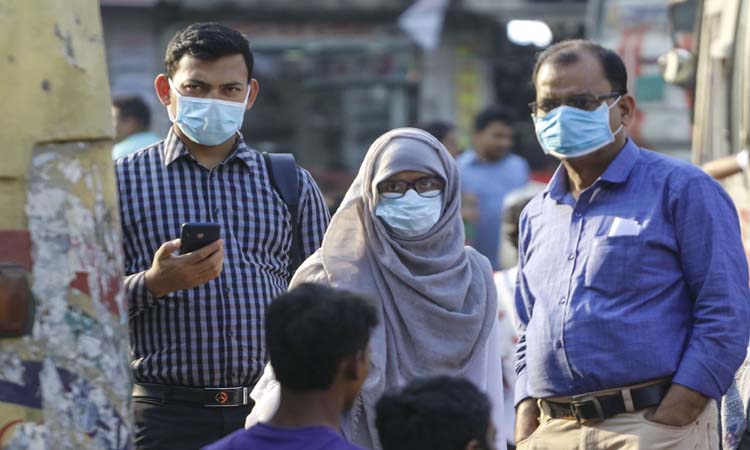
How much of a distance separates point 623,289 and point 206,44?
4.75ft

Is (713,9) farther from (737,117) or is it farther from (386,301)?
(386,301)

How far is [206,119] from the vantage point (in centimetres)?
450

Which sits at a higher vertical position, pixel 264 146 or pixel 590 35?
pixel 590 35

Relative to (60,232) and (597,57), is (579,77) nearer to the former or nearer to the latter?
(597,57)

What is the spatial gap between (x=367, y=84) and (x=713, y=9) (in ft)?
35.2

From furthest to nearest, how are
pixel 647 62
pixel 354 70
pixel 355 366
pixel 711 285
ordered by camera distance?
pixel 354 70 → pixel 647 62 → pixel 711 285 → pixel 355 366

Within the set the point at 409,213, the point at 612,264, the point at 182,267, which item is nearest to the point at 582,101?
the point at 612,264

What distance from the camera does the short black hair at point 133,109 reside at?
8445mm

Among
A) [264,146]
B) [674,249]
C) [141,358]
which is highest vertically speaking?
[674,249]

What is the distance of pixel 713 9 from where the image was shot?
841 centimetres

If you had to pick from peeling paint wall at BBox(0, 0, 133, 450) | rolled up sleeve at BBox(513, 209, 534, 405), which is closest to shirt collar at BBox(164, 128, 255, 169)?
rolled up sleeve at BBox(513, 209, 534, 405)

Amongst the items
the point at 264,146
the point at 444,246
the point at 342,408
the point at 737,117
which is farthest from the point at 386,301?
the point at 264,146

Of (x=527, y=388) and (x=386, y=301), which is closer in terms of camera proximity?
(x=386, y=301)

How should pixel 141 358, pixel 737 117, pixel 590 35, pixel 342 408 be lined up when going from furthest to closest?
pixel 590 35 < pixel 737 117 < pixel 141 358 < pixel 342 408
